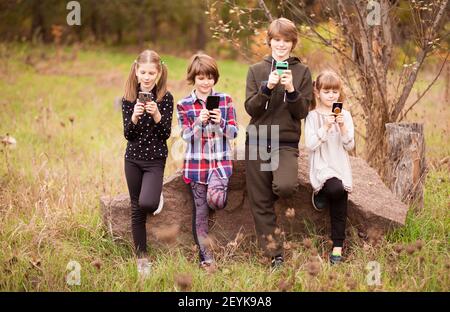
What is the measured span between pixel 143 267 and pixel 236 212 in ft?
3.06

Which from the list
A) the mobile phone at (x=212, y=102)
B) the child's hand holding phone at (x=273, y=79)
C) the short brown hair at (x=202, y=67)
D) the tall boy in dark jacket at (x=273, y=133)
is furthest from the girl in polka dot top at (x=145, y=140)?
the child's hand holding phone at (x=273, y=79)

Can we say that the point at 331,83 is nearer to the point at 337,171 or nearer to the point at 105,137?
the point at 337,171

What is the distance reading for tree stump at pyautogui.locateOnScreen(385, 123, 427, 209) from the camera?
4.57 metres

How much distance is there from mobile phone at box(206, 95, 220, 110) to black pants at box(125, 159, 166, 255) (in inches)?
22.1

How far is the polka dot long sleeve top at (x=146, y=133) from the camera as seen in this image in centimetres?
393

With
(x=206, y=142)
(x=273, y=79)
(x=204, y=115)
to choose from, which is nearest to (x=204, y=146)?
(x=206, y=142)

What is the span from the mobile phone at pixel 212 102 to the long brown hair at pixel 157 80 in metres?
0.39

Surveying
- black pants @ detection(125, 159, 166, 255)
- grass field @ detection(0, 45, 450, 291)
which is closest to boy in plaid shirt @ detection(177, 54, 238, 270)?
black pants @ detection(125, 159, 166, 255)

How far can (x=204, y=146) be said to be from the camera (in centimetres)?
397

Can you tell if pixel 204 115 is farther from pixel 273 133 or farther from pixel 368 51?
pixel 368 51

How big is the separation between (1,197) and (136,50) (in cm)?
1868

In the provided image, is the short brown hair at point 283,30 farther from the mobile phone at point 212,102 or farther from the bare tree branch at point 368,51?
the bare tree branch at point 368,51

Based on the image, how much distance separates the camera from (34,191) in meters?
5.10

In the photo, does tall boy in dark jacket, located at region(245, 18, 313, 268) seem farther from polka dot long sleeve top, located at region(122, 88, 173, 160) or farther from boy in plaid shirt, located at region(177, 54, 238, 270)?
polka dot long sleeve top, located at region(122, 88, 173, 160)
